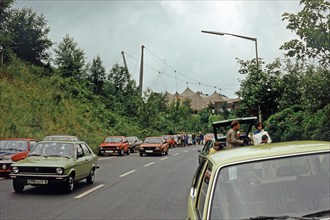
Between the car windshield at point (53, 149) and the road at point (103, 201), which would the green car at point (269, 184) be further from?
the car windshield at point (53, 149)

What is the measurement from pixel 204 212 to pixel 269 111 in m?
24.0

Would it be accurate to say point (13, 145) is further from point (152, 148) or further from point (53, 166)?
point (152, 148)

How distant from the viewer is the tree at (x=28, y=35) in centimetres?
4484

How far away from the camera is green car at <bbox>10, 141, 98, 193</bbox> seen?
1183cm

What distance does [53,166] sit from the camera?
38.8 feet

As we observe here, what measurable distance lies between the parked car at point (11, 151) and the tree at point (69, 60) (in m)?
32.8

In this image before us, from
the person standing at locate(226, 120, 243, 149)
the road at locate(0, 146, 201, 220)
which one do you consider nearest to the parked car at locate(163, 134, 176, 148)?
the road at locate(0, 146, 201, 220)

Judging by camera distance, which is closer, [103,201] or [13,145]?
[103,201]

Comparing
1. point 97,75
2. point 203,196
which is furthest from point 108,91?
point 203,196

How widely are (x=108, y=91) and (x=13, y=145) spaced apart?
40.7 meters

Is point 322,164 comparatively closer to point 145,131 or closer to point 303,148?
point 303,148

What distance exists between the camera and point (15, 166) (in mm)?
11945

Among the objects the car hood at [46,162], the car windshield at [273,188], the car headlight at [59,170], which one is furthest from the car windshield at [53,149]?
the car windshield at [273,188]

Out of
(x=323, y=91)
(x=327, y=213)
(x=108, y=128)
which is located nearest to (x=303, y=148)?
(x=327, y=213)
